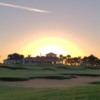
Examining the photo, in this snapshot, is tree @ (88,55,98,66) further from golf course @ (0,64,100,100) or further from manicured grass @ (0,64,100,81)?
golf course @ (0,64,100,100)

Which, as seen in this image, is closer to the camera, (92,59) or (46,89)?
(46,89)

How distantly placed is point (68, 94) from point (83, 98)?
1.44m

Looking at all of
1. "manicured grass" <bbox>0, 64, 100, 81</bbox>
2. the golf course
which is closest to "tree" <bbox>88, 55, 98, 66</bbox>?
"manicured grass" <bbox>0, 64, 100, 81</bbox>

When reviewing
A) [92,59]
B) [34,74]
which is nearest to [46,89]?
[34,74]

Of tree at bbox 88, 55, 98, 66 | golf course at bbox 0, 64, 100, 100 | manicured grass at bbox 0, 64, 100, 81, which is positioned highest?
tree at bbox 88, 55, 98, 66

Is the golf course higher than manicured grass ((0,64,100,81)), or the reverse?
manicured grass ((0,64,100,81))

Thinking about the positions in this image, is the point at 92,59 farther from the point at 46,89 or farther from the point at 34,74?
the point at 46,89

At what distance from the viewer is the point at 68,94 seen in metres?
15.0

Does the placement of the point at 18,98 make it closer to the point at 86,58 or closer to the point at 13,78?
the point at 13,78

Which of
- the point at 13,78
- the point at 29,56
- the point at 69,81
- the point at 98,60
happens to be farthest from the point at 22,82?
the point at 29,56

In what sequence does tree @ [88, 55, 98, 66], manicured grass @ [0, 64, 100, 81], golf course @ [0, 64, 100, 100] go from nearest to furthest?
golf course @ [0, 64, 100, 100] < manicured grass @ [0, 64, 100, 81] < tree @ [88, 55, 98, 66]

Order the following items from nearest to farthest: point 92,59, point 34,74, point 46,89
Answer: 1. point 46,89
2. point 34,74
3. point 92,59

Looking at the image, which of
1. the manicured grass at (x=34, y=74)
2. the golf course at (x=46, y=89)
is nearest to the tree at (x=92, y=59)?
the manicured grass at (x=34, y=74)

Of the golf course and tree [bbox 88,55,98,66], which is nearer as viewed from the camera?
the golf course
